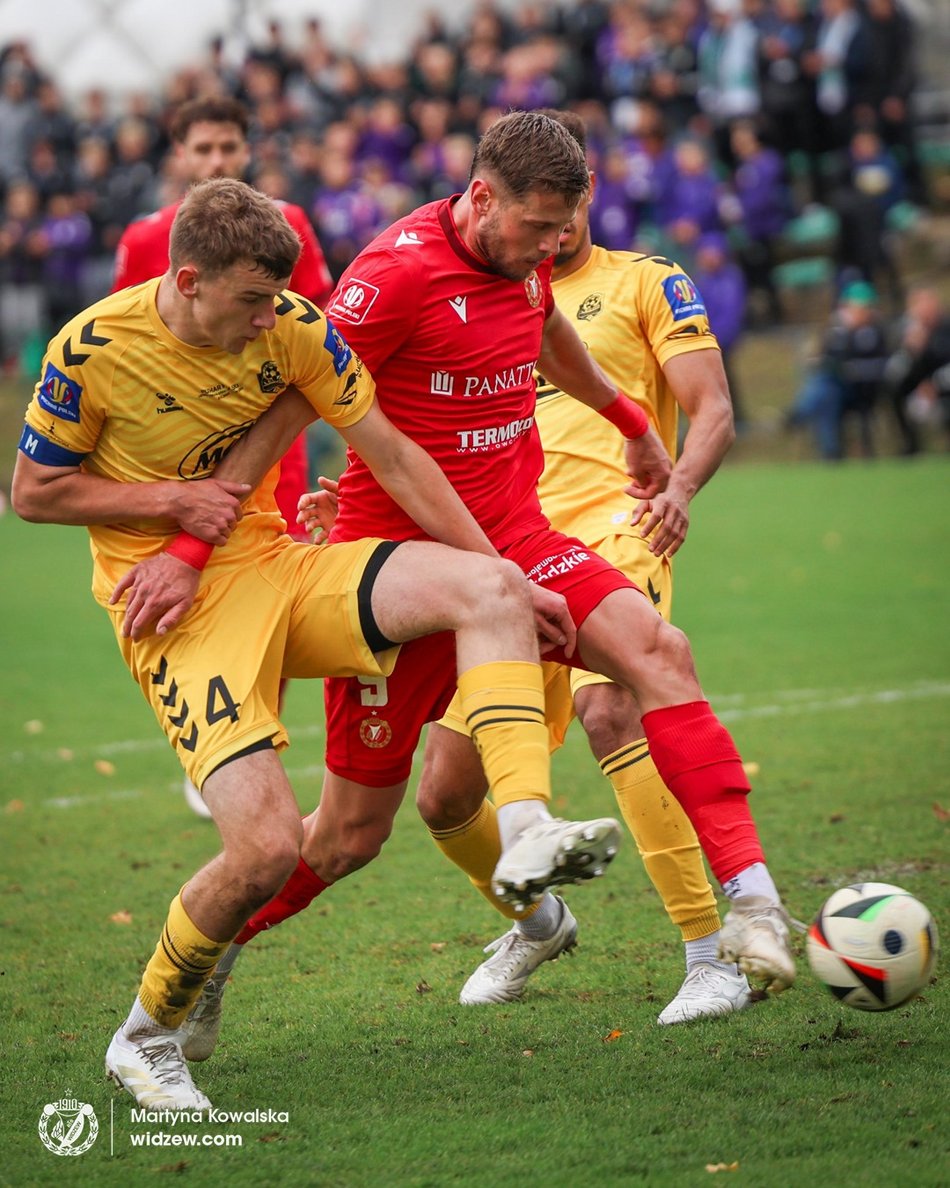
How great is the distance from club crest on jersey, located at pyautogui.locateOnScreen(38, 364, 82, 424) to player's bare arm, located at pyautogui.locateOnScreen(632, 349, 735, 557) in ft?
6.39

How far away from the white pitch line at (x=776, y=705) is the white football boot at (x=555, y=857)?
16.7ft

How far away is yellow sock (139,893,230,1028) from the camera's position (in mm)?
4270

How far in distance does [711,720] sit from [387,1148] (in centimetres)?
151

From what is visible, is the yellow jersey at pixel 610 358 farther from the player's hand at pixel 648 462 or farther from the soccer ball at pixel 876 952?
the soccer ball at pixel 876 952

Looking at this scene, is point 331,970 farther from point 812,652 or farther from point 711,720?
point 812,652

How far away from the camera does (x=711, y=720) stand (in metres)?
4.57

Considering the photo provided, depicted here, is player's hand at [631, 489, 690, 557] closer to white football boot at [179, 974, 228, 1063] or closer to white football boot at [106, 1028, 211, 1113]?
white football boot at [179, 974, 228, 1063]

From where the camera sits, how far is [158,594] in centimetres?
440

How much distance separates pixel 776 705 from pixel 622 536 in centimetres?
380

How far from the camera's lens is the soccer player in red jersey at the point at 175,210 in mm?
7277

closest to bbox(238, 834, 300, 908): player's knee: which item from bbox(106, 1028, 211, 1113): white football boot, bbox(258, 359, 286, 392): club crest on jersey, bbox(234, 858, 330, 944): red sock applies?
bbox(106, 1028, 211, 1113): white football boot

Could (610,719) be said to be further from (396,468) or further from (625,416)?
(396,468)

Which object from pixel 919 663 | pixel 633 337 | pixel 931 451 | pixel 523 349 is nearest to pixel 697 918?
pixel 523 349

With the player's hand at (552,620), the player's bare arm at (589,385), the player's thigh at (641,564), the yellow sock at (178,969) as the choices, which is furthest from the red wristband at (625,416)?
the yellow sock at (178,969)
